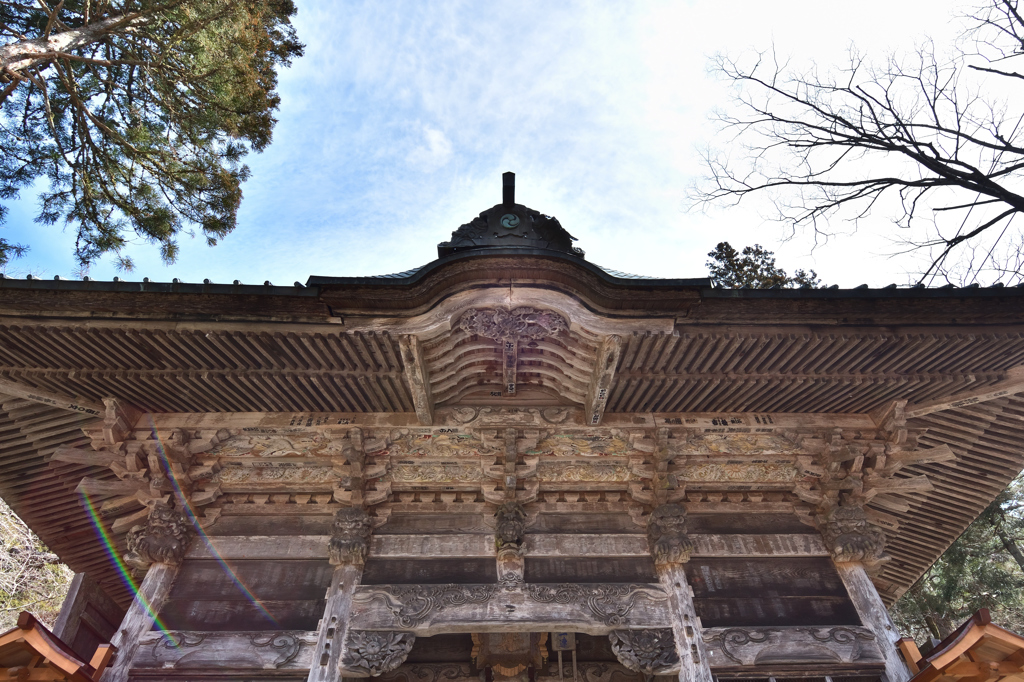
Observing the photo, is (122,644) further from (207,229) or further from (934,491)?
(934,491)

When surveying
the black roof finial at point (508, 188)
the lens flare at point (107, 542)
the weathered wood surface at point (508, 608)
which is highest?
the black roof finial at point (508, 188)

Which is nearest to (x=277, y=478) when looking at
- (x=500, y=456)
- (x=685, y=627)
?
(x=500, y=456)

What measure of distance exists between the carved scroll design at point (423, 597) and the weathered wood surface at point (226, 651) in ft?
2.43

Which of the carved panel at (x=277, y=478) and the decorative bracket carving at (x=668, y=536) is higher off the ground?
the carved panel at (x=277, y=478)

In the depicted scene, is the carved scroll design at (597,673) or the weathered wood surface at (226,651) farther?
the carved scroll design at (597,673)

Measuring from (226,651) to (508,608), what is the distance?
2.93 meters

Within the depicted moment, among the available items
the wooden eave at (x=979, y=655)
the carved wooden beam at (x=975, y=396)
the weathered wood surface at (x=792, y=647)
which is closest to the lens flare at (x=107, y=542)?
the weathered wood surface at (x=792, y=647)

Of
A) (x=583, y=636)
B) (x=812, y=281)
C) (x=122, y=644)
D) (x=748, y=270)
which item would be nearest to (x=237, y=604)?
(x=122, y=644)

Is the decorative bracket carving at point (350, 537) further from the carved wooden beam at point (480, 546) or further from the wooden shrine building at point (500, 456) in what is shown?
the carved wooden beam at point (480, 546)

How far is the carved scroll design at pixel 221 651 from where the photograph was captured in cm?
589

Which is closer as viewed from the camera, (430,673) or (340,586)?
(340,586)

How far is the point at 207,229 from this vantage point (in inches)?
406

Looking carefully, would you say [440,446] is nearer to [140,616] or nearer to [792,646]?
[140,616]

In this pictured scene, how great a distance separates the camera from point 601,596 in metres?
6.44
